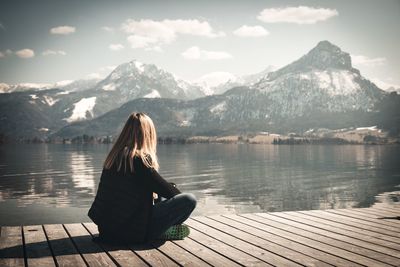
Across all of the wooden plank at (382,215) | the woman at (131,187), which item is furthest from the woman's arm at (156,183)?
the wooden plank at (382,215)

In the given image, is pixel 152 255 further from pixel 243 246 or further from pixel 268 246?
pixel 268 246

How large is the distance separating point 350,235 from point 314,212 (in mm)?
3282

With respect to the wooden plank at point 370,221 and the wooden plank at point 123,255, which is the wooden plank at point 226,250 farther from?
the wooden plank at point 370,221

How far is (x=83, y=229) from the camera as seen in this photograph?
10.7 metres

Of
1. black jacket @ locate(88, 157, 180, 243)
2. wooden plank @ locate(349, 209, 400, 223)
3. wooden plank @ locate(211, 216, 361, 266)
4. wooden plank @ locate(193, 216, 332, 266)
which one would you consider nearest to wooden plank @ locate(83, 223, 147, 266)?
black jacket @ locate(88, 157, 180, 243)

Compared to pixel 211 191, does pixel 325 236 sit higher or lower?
higher

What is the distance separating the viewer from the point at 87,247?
8.77m

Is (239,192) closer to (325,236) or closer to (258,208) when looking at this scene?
(258,208)

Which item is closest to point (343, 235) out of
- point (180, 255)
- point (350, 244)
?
point (350, 244)

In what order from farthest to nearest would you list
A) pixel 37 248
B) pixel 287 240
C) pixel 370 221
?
pixel 370 221 < pixel 287 240 < pixel 37 248

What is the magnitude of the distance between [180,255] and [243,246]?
1.52 m

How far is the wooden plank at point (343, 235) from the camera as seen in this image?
892 centimetres

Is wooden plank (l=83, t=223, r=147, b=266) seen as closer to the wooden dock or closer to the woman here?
the wooden dock

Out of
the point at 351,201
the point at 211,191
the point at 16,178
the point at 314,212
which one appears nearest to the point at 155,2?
the point at 16,178
